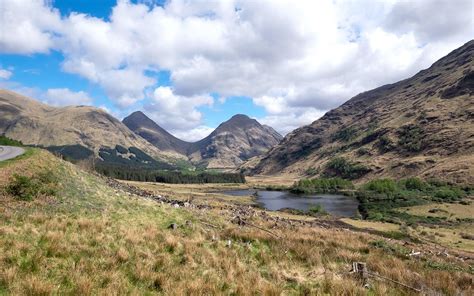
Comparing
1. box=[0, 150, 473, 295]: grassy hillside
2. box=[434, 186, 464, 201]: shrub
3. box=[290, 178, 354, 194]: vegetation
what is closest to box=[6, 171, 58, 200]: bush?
box=[0, 150, 473, 295]: grassy hillside

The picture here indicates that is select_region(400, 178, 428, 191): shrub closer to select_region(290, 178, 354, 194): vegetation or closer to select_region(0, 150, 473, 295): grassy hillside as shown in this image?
select_region(290, 178, 354, 194): vegetation

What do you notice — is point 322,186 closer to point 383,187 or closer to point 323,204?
point 383,187

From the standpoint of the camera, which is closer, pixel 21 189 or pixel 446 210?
pixel 21 189

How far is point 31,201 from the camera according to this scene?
19.1 metres

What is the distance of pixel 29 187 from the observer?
19859mm

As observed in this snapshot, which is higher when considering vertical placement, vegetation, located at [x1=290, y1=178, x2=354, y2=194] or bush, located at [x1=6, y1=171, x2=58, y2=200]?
bush, located at [x1=6, y1=171, x2=58, y2=200]

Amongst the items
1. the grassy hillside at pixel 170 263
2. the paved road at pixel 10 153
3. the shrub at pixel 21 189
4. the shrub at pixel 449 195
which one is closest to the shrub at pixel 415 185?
the shrub at pixel 449 195

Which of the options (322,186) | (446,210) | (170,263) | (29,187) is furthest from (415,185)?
(170,263)

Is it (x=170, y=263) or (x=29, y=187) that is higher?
(x=29, y=187)

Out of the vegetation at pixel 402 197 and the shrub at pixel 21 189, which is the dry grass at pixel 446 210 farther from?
the shrub at pixel 21 189

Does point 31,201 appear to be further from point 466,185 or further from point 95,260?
point 466,185

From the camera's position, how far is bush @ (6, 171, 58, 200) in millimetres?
19203

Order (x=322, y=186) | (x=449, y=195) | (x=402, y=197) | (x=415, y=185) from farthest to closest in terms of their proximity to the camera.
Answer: (x=322, y=186) → (x=415, y=185) → (x=402, y=197) → (x=449, y=195)

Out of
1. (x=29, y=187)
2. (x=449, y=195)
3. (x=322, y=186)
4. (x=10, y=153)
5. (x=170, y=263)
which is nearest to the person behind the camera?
(x=170, y=263)
